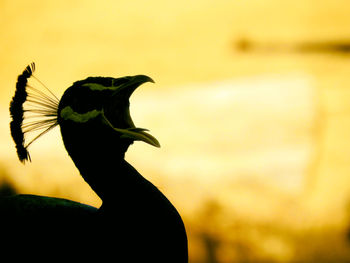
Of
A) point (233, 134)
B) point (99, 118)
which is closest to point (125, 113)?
point (99, 118)

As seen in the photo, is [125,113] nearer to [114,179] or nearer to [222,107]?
[114,179]

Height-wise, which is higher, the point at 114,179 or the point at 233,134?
the point at 233,134

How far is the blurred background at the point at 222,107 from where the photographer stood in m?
2.43

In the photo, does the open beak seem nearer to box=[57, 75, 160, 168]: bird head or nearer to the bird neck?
box=[57, 75, 160, 168]: bird head

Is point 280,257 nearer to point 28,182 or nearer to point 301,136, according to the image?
point 301,136

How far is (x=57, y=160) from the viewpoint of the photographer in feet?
8.25

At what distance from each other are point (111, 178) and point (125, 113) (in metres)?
0.19

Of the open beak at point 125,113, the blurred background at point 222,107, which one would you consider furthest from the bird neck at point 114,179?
the blurred background at point 222,107

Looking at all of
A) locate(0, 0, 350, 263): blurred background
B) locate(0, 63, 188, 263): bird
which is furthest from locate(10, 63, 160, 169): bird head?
locate(0, 0, 350, 263): blurred background

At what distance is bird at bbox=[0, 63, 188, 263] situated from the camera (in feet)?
3.55

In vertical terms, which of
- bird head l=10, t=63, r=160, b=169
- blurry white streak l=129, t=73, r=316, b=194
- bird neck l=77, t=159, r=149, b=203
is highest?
blurry white streak l=129, t=73, r=316, b=194

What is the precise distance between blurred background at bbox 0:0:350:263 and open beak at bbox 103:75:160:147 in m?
1.34

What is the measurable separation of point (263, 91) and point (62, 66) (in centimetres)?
153

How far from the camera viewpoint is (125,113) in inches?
46.1
